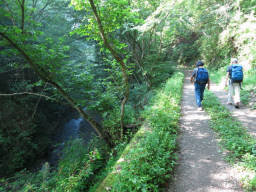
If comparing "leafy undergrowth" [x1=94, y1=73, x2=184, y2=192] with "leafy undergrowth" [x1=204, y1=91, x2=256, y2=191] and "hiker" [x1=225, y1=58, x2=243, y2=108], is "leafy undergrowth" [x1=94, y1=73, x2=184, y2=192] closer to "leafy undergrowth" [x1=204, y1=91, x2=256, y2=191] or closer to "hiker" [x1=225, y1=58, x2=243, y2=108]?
"leafy undergrowth" [x1=204, y1=91, x2=256, y2=191]

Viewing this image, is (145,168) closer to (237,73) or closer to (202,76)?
(202,76)

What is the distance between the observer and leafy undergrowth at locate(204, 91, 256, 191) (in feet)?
9.42

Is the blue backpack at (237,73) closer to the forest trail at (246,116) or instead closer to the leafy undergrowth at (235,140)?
Answer: the forest trail at (246,116)

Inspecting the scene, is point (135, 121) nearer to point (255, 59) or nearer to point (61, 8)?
point (255, 59)

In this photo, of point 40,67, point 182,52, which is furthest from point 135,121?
point 182,52

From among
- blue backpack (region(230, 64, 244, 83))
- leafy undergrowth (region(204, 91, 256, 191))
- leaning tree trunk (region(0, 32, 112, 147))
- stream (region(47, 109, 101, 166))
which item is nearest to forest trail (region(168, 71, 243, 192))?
leafy undergrowth (region(204, 91, 256, 191))

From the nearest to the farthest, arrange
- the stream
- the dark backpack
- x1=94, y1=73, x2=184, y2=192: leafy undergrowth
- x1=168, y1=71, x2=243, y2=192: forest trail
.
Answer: x1=94, y1=73, x2=184, y2=192: leafy undergrowth → x1=168, y1=71, x2=243, y2=192: forest trail → the dark backpack → the stream

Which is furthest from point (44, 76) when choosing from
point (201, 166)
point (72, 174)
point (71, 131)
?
point (71, 131)

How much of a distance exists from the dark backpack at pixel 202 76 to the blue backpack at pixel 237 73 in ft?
3.20

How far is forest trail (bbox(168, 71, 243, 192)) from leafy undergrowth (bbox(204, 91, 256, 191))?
0.67 ft

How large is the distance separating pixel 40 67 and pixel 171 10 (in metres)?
7.70

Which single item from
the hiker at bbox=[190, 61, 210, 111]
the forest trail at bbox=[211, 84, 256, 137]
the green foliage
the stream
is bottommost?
the stream

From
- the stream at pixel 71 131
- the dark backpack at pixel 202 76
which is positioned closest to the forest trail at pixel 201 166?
the dark backpack at pixel 202 76

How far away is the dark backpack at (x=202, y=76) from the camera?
557 centimetres
